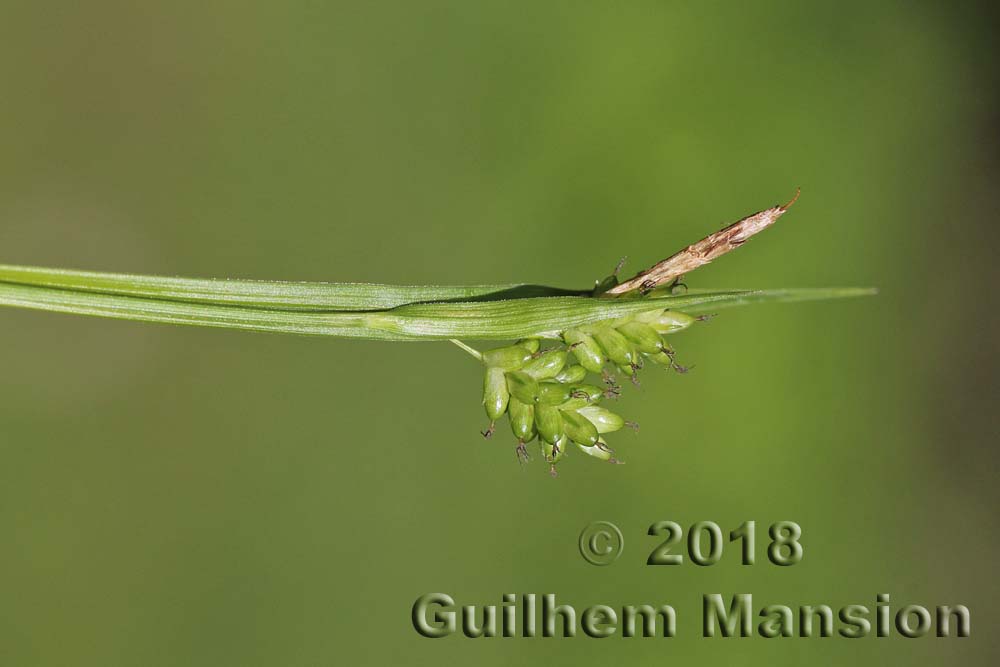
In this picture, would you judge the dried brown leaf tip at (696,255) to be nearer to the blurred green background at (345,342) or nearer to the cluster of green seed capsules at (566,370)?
the cluster of green seed capsules at (566,370)

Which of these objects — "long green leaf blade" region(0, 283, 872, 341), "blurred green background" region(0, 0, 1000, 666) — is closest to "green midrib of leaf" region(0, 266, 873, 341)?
"long green leaf blade" region(0, 283, 872, 341)

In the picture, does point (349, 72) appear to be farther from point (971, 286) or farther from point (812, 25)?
point (971, 286)

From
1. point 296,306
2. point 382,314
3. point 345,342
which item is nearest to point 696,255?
point 382,314

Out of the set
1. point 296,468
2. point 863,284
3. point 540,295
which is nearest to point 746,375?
point 863,284

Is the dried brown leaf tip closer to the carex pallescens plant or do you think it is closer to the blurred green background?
the carex pallescens plant

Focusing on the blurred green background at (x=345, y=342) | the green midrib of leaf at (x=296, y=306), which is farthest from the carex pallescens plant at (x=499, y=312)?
the blurred green background at (x=345, y=342)

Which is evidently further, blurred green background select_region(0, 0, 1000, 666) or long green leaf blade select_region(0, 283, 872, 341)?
blurred green background select_region(0, 0, 1000, 666)

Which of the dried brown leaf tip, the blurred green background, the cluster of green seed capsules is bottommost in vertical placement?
the cluster of green seed capsules
